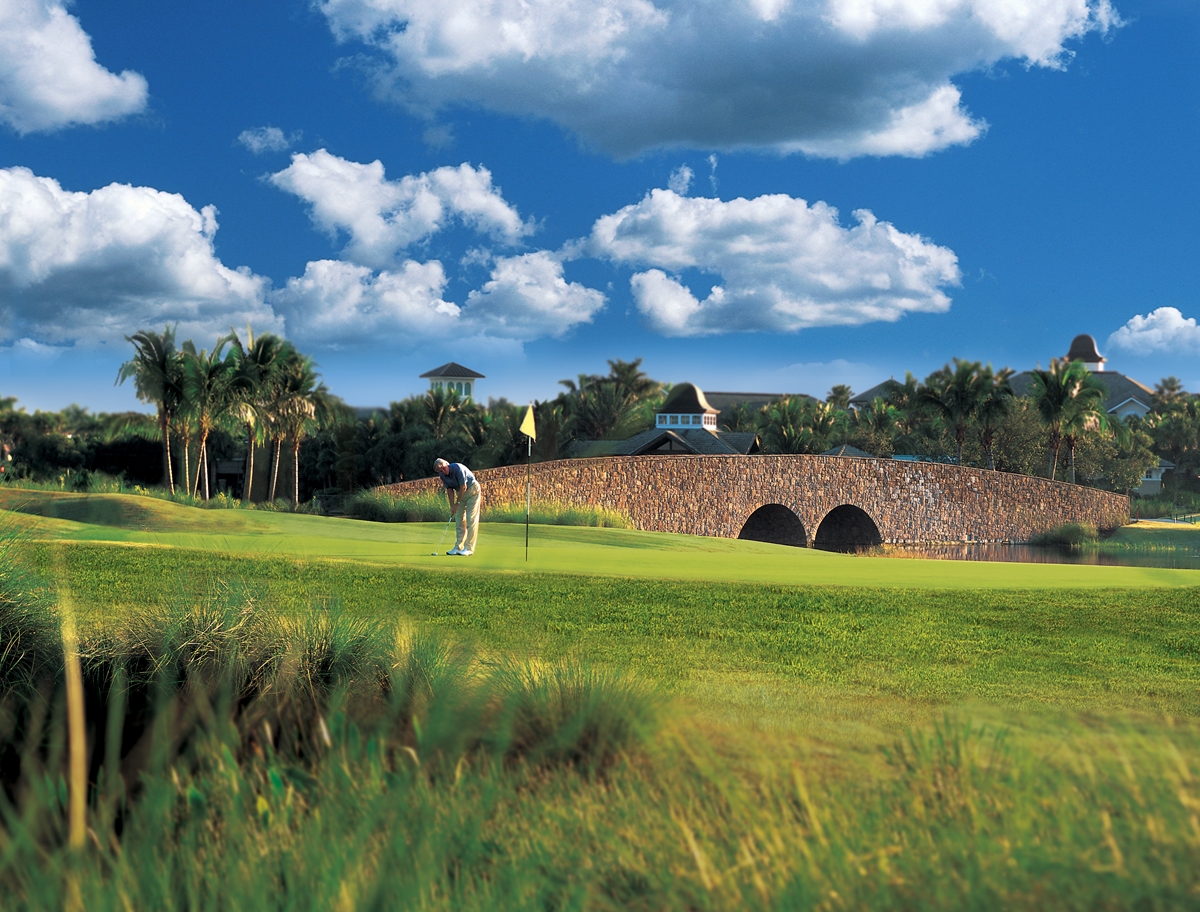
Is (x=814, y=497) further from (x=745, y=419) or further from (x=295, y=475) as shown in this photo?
(x=745, y=419)

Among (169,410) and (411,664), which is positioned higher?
(169,410)

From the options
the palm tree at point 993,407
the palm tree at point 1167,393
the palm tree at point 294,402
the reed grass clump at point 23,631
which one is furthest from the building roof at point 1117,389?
the reed grass clump at point 23,631

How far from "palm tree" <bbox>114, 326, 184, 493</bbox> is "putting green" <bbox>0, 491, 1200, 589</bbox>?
61.3ft

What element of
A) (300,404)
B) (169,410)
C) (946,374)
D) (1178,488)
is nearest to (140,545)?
(169,410)

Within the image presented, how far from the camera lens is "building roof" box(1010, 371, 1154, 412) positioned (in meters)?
91.3

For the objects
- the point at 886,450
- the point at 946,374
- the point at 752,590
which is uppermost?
the point at 946,374

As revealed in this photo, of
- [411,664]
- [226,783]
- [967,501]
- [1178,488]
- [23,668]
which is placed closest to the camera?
[226,783]

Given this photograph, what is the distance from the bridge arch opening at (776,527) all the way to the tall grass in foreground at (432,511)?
13461 millimetres

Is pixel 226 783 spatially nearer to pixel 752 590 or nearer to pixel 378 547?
pixel 752 590

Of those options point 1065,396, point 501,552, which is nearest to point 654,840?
point 501,552

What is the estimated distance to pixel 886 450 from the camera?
66875mm

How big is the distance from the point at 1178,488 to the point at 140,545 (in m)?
71.5

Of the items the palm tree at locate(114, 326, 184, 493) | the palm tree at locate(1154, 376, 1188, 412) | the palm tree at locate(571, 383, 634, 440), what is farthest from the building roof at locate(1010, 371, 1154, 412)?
the palm tree at locate(114, 326, 184, 493)

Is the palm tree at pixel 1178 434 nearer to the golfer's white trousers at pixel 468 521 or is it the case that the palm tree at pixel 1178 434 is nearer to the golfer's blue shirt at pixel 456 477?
the golfer's white trousers at pixel 468 521
